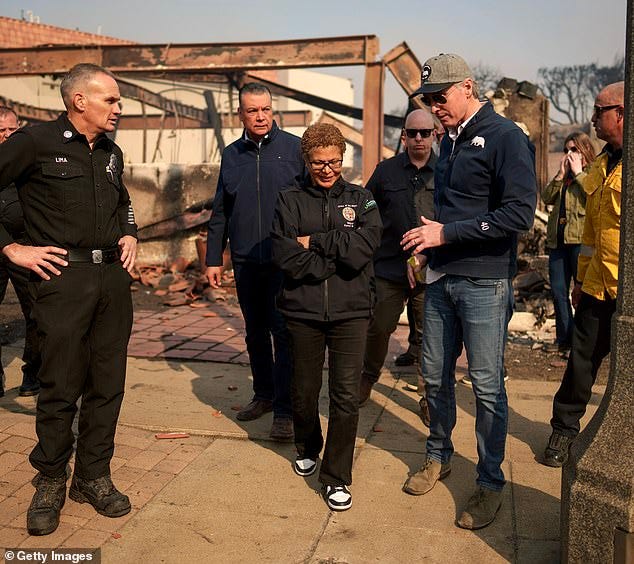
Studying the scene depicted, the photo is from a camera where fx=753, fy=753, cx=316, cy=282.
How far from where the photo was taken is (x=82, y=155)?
11.3 ft

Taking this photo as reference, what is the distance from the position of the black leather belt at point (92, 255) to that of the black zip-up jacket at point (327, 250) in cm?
78

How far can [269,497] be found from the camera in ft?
12.5

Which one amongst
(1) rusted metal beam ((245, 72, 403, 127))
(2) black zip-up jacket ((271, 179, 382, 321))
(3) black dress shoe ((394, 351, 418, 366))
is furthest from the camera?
(1) rusted metal beam ((245, 72, 403, 127))

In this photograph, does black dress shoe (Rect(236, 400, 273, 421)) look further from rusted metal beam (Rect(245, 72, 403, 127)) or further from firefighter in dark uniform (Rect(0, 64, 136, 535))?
rusted metal beam (Rect(245, 72, 403, 127))

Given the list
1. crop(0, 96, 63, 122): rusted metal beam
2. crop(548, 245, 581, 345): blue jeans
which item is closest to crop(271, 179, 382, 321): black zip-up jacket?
crop(548, 245, 581, 345): blue jeans

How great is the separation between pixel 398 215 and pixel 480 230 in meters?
1.81

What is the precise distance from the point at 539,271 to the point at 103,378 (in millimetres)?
6361

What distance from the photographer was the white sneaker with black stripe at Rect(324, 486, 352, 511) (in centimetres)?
364

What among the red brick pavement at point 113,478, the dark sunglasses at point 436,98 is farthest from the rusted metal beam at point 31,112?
the dark sunglasses at point 436,98

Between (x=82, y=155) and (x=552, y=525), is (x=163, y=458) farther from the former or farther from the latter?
(x=552, y=525)

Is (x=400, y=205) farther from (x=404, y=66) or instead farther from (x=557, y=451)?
(x=404, y=66)

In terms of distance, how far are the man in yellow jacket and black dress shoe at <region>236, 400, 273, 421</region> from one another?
183 centimetres

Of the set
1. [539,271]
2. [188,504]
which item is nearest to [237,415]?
[188,504]

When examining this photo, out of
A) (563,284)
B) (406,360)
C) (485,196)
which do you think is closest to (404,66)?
(563,284)
